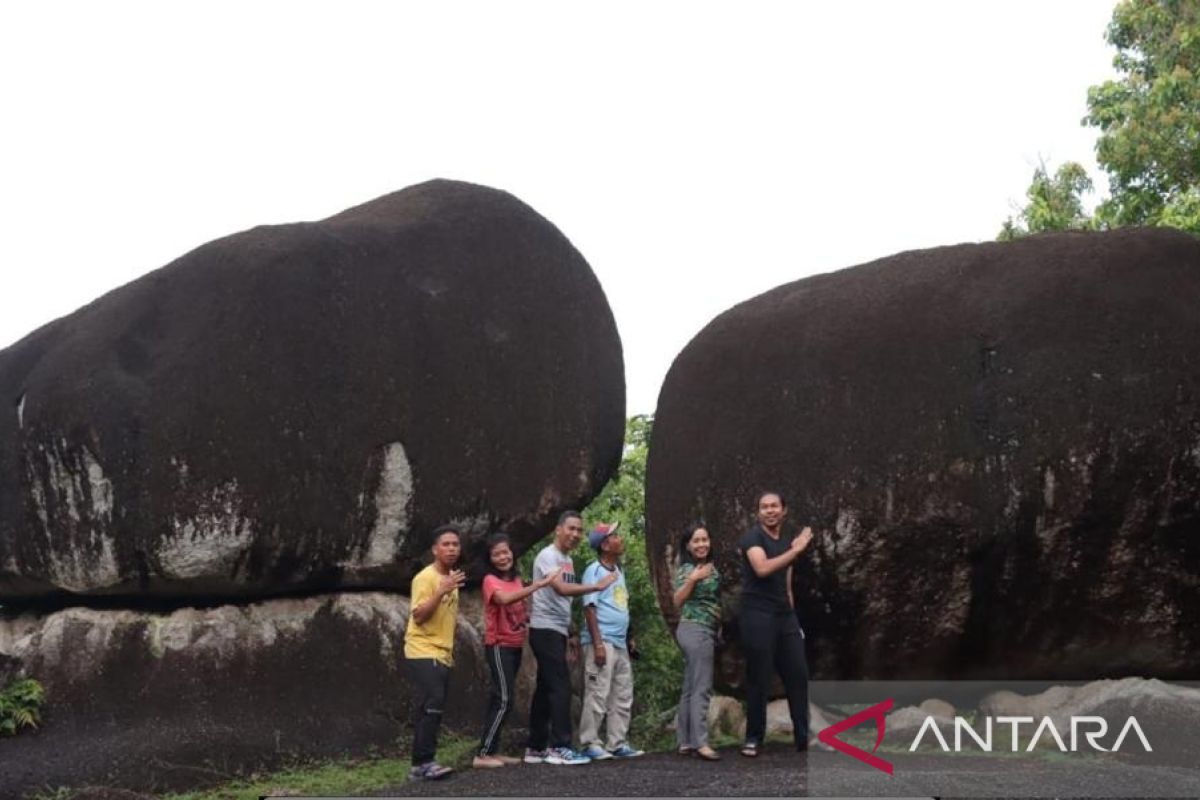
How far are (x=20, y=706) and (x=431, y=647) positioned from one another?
382cm

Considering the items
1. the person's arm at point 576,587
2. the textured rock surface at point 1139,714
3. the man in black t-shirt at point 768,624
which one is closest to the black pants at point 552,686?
the person's arm at point 576,587

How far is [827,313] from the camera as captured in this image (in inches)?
428

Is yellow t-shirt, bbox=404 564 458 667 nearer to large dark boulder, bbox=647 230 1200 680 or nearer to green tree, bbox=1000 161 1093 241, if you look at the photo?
large dark boulder, bbox=647 230 1200 680

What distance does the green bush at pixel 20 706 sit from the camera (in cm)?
1061

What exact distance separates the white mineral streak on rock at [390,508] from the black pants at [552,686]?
2835mm

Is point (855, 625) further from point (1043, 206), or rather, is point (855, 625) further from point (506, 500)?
point (1043, 206)

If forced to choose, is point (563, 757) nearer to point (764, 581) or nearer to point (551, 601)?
point (551, 601)

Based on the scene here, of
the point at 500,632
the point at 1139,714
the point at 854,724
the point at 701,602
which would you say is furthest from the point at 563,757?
the point at 1139,714

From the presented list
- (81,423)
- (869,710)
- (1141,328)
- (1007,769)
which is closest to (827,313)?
(1141,328)

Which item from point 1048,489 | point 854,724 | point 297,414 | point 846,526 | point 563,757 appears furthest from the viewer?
point 297,414

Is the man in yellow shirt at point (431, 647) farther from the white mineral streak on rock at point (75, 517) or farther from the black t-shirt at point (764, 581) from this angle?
the white mineral streak on rock at point (75, 517)

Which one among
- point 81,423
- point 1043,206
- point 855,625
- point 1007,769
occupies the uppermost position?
point 1043,206

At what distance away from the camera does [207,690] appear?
10.9 m

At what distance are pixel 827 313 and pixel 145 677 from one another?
5795 millimetres
